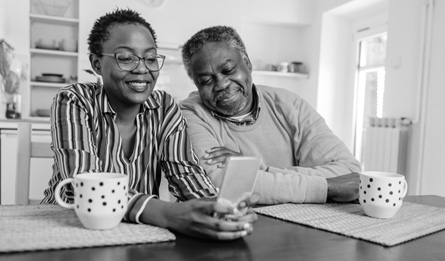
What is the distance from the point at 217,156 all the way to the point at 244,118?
305 mm

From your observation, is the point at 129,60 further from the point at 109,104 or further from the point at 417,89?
the point at 417,89

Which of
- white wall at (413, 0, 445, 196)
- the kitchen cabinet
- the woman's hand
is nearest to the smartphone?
the woman's hand

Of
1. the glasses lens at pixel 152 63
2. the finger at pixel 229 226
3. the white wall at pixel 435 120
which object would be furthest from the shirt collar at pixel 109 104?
the white wall at pixel 435 120

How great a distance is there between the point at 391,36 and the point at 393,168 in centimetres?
102

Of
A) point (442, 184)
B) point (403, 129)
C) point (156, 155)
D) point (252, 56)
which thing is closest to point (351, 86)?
point (252, 56)

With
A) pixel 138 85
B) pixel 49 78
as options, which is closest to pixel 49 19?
pixel 49 78

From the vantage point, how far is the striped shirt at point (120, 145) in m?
0.93

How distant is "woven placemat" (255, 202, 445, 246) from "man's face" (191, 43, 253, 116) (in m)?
0.52

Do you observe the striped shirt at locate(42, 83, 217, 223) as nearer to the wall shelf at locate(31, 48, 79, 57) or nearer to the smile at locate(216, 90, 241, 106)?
the smile at locate(216, 90, 241, 106)

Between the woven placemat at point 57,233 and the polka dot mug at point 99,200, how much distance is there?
18mm

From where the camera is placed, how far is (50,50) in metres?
4.05

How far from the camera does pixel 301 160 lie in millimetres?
1430

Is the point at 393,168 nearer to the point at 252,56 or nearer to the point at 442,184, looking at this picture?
the point at 442,184

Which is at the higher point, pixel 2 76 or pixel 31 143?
pixel 2 76
